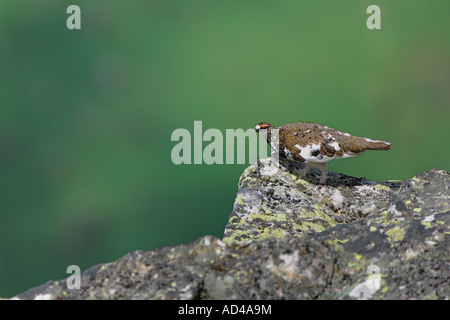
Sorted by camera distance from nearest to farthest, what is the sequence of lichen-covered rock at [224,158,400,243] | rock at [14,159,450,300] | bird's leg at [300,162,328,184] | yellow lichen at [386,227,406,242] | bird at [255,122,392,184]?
rock at [14,159,450,300]
yellow lichen at [386,227,406,242]
lichen-covered rock at [224,158,400,243]
bird's leg at [300,162,328,184]
bird at [255,122,392,184]

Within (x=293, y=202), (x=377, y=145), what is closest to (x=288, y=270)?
(x=293, y=202)

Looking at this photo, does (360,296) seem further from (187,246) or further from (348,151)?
(348,151)

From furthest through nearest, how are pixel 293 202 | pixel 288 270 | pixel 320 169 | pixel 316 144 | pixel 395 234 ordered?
pixel 316 144 → pixel 320 169 → pixel 293 202 → pixel 395 234 → pixel 288 270

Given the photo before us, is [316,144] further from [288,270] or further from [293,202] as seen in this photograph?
[288,270]

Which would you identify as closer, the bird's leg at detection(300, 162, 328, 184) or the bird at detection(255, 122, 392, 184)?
the bird's leg at detection(300, 162, 328, 184)

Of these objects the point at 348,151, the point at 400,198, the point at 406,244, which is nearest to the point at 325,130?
the point at 348,151

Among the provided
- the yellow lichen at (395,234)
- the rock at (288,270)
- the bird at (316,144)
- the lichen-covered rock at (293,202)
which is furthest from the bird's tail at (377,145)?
the yellow lichen at (395,234)

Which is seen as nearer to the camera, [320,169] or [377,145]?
[320,169]

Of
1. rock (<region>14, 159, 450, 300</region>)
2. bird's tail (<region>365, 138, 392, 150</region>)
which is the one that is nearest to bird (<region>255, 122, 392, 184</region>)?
bird's tail (<region>365, 138, 392, 150</region>)

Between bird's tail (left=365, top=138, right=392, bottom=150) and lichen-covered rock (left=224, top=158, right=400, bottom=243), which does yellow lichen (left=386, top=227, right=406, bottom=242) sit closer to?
lichen-covered rock (left=224, top=158, right=400, bottom=243)
